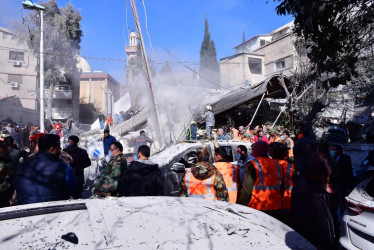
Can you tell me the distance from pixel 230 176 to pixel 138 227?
2.28 meters

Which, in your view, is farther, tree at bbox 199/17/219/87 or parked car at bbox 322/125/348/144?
tree at bbox 199/17/219/87

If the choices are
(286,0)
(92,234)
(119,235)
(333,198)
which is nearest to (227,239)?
(119,235)

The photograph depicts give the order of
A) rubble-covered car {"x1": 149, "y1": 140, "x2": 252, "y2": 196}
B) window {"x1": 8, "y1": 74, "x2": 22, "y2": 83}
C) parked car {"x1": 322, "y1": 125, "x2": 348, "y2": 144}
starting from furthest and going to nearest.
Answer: window {"x1": 8, "y1": 74, "x2": 22, "y2": 83} → parked car {"x1": 322, "y1": 125, "x2": 348, "y2": 144} → rubble-covered car {"x1": 149, "y1": 140, "x2": 252, "y2": 196}

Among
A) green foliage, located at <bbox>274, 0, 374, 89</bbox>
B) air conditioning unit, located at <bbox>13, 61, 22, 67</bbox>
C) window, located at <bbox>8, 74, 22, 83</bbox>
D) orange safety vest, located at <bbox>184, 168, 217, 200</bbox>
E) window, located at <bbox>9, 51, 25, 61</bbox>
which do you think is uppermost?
window, located at <bbox>9, 51, 25, 61</bbox>

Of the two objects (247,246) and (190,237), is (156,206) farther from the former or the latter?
(247,246)

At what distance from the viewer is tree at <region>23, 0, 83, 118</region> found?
96.5 feet

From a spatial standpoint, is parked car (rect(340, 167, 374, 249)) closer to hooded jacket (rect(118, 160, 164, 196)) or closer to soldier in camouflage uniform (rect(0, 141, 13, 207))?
hooded jacket (rect(118, 160, 164, 196))

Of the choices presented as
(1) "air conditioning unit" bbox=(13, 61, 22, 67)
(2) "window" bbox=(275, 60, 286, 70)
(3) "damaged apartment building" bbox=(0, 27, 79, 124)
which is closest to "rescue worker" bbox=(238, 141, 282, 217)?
(2) "window" bbox=(275, 60, 286, 70)

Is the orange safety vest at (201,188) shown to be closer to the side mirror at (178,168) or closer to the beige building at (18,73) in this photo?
the side mirror at (178,168)

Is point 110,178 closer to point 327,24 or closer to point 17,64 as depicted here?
point 327,24

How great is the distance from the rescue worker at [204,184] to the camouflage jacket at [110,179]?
1031 mm

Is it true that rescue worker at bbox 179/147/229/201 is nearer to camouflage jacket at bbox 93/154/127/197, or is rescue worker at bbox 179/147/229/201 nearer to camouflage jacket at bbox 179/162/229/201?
camouflage jacket at bbox 179/162/229/201

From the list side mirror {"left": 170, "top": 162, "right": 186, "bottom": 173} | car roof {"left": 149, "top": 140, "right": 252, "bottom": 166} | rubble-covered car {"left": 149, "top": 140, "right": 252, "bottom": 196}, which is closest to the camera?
side mirror {"left": 170, "top": 162, "right": 186, "bottom": 173}

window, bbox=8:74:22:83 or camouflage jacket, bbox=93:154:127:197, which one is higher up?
window, bbox=8:74:22:83
